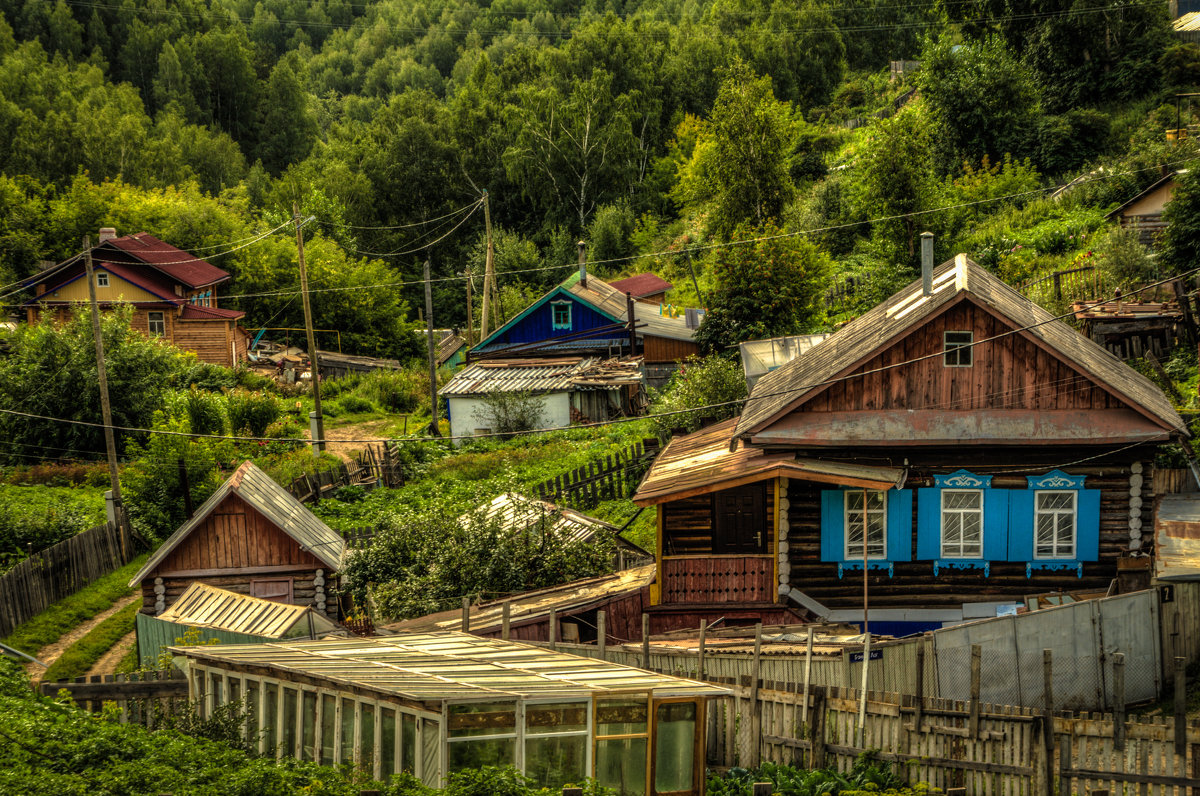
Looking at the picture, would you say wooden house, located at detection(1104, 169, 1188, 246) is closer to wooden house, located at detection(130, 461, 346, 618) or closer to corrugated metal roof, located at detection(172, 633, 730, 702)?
wooden house, located at detection(130, 461, 346, 618)

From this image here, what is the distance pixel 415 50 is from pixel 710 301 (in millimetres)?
103060

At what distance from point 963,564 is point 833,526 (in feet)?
7.74

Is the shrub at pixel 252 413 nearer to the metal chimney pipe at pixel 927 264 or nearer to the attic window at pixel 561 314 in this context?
the attic window at pixel 561 314

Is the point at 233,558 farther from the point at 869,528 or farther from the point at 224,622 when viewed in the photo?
the point at 869,528

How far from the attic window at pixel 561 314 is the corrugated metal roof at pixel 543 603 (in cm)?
2299

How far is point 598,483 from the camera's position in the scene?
99.0 ft

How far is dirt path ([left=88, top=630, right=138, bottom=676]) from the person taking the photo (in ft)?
71.4

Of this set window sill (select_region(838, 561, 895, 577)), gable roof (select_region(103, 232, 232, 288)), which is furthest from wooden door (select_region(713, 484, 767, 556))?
gable roof (select_region(103, 232, 232, 288))

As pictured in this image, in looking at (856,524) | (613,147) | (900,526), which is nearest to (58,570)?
(856,524)

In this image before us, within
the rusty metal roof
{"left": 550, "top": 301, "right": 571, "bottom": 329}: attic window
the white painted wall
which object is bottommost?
the rusty metal roof

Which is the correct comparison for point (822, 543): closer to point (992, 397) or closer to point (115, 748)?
point (992, 397)

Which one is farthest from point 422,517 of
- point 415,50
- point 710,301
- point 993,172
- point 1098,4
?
point 415,50

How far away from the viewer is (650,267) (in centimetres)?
6706

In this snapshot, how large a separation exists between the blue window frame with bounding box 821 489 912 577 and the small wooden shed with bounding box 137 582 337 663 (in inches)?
340
